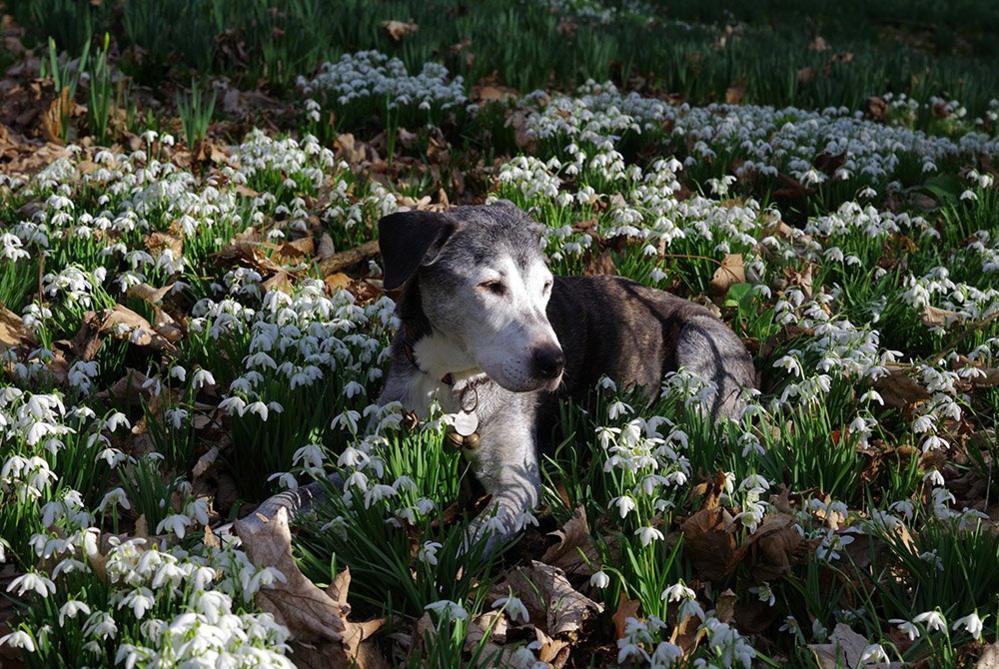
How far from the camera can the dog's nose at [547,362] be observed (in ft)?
11.9

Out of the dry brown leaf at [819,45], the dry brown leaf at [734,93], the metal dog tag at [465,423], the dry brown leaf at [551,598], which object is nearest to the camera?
the dry brown leaf at [551,598]

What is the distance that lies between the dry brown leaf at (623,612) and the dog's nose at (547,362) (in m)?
0.84

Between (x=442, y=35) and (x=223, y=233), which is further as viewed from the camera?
(x=442, y=35)

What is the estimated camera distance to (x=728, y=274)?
5809 millimetres

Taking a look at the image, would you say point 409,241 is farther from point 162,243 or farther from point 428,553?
point 162,243

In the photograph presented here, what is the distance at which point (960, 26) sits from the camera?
60.8 feet

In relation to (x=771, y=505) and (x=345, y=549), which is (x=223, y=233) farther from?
(x=771, y=505)

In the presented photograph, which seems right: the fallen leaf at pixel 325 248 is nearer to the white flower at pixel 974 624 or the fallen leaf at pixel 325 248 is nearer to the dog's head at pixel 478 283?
the dog's head at pixel 478 283

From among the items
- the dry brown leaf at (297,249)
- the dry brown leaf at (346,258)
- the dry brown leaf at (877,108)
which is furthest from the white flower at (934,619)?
the dry brown leaf at (877,108)

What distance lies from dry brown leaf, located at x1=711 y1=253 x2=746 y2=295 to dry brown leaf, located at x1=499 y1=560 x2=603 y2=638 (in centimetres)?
281

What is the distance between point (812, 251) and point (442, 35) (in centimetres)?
506

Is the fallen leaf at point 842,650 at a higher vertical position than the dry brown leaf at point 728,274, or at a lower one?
higher

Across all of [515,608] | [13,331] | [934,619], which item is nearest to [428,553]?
[515,608]

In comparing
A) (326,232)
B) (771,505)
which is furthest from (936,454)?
(326,232)
